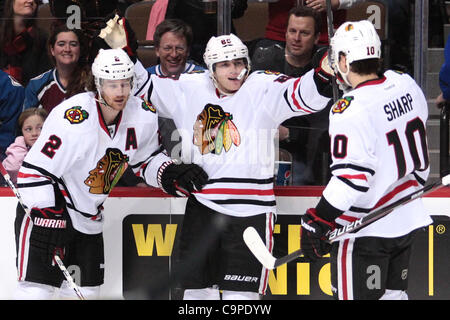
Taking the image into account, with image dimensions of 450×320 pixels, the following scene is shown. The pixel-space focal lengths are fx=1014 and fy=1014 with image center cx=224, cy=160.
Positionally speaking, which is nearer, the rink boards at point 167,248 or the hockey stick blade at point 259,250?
the hockey stick blade at point 259,250

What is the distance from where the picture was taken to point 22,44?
417 cm

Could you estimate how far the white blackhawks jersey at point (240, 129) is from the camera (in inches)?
155

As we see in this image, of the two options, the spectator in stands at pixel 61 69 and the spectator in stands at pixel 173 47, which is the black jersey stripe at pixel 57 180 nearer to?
the spectator in stands at pixel 61 69

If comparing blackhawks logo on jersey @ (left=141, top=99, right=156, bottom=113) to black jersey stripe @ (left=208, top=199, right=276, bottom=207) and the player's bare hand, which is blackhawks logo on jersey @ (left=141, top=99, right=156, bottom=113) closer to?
black jersey stripe @ (left=208, top=199, right=276, bottom=207)

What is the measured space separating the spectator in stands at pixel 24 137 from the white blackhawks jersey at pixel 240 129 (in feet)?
1.48

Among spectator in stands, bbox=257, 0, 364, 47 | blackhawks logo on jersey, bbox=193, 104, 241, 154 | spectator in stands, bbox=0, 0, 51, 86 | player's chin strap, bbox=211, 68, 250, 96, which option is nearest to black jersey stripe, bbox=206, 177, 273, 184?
blackhawks logo on jersey, bbox=193, 104, 241, 154

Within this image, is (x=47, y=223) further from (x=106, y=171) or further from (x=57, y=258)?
(x=106, y=171)

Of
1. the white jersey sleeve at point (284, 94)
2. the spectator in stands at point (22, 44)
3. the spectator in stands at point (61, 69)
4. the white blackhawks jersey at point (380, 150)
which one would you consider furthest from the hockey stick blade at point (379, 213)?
the spectator in stands at point (22, 44)

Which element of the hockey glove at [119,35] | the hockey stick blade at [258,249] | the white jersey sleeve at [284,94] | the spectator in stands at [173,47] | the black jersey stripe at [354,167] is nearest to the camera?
the black jersey stripe at [354,167]

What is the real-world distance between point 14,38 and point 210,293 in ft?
4.33

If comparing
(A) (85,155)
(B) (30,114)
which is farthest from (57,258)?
(B) (30,114)

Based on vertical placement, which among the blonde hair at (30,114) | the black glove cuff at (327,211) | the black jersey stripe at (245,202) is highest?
the blonde hair at (30,114)

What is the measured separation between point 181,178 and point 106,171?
0.96 feet

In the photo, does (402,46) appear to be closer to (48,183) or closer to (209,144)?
(209,144)
